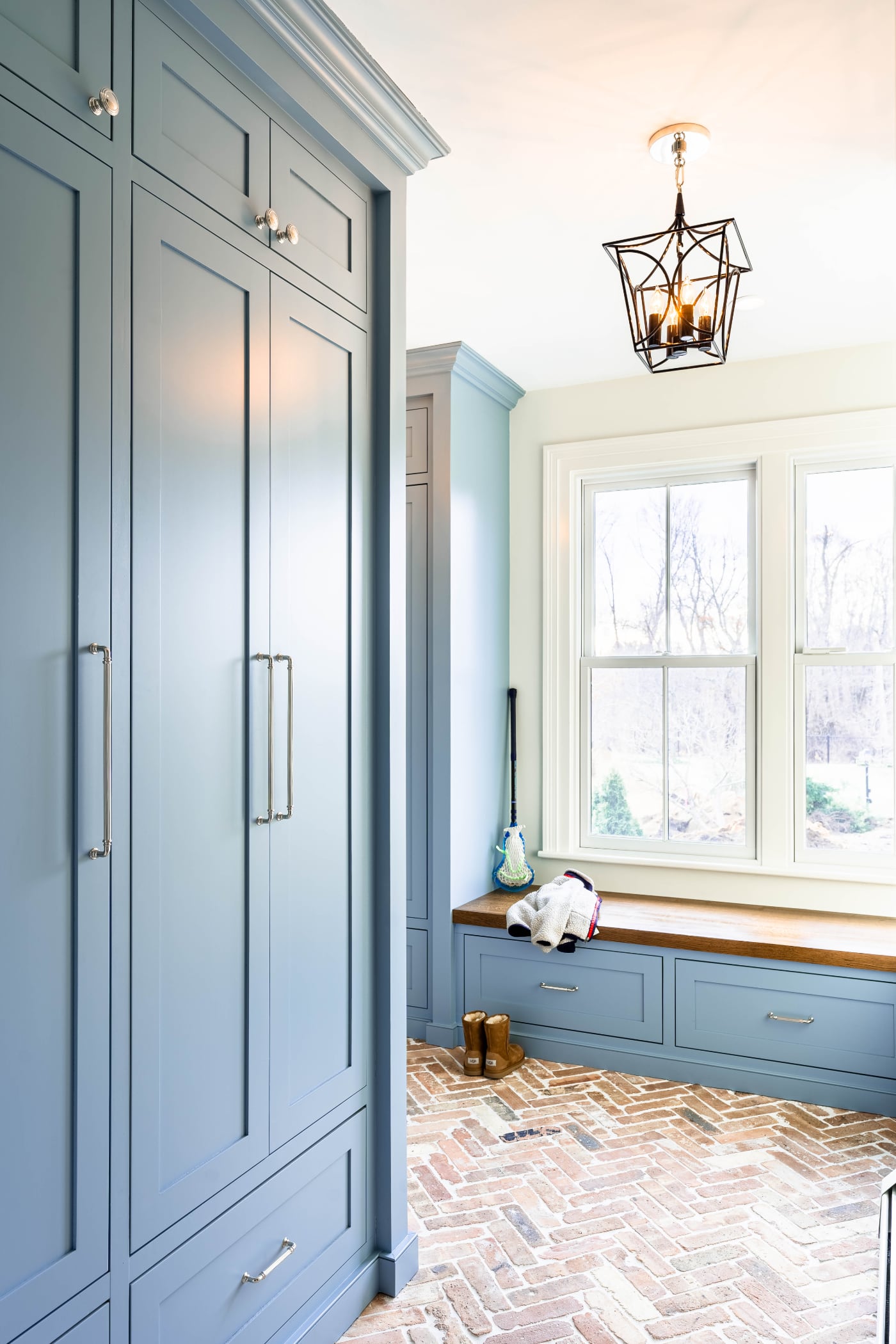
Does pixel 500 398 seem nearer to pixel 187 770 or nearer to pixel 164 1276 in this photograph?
pixel 187 770

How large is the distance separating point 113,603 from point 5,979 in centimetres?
56

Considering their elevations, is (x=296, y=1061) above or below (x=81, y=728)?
A: below

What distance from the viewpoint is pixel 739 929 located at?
3.39 m

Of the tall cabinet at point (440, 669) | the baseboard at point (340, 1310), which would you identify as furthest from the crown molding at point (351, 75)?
the baseboard at point (340, 1310)

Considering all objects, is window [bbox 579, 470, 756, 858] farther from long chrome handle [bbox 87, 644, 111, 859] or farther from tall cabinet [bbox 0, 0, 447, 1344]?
long chrome handle [bbox 87, 644, 111, 859]

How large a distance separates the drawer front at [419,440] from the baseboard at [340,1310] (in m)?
2.71

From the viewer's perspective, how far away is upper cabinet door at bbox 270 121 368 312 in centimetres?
187

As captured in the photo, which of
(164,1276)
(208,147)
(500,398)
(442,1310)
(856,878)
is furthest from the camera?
(500,398)

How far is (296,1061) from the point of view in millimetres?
1896

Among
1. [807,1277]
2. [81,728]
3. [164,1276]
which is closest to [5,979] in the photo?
[81,728]

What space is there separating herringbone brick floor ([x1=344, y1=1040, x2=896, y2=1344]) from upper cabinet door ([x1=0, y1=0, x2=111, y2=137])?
243 centimetres

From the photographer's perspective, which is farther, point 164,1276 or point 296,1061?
point 296,1061

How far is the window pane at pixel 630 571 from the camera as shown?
4.07 m

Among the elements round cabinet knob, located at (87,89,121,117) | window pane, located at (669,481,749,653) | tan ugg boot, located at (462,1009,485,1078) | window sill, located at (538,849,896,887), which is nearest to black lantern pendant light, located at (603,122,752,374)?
round cabinet knob, located at (87,89,121,117)
